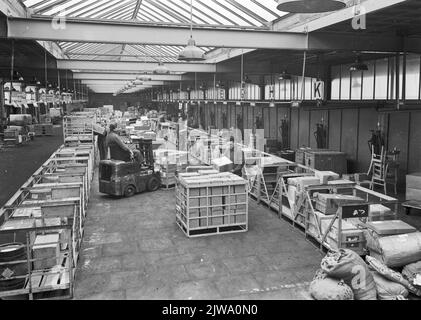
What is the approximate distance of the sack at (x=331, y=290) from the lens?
5.83 m

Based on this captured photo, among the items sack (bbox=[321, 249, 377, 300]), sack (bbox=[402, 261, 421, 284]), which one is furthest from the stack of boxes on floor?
sack (bbox=[402, 261, 421, 284])

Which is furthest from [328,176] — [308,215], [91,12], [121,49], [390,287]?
[121,49]

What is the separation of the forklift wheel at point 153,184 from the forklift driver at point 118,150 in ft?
2.94

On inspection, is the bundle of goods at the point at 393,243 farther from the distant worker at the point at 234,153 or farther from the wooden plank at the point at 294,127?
the wooden plank at the point at 294,127

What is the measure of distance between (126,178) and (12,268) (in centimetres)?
712

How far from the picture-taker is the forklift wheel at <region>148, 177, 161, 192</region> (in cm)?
1424

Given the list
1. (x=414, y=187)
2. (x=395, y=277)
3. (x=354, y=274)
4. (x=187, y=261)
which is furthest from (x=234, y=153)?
(x=354, y=274)

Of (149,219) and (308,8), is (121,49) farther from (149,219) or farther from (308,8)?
(308,8)

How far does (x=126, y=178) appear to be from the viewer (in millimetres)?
13367

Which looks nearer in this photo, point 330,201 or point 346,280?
point 346,280

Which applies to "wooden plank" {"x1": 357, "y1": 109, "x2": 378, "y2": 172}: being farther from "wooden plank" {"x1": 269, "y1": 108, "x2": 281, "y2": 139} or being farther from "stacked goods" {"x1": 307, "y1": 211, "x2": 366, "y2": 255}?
"stacked goods" {"x1": 307, "y1": 211, "x2": 366, "y2": 255}

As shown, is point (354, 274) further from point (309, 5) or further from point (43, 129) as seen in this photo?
point (43, 129)

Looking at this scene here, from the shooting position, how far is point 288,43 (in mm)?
11797

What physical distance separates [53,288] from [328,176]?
7.06m
